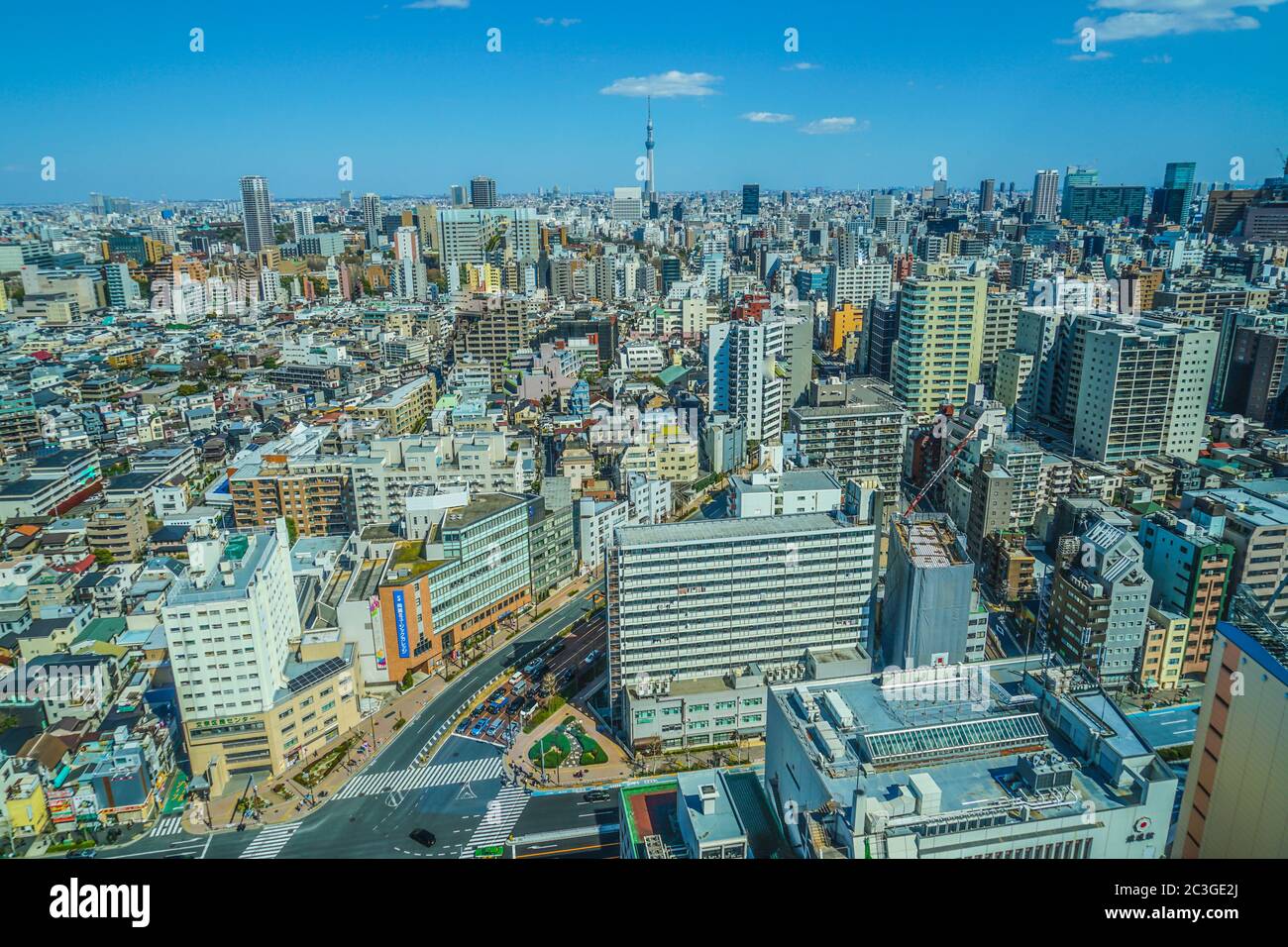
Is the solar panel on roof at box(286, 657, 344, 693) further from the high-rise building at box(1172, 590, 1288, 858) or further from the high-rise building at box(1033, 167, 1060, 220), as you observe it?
the high-rise building at box(1033, 167, 1060, 220)

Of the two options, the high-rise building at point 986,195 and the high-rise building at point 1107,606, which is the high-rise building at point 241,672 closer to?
the high-rise building at point 1107,606

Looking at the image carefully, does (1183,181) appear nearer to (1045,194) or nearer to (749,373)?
(1045,194)

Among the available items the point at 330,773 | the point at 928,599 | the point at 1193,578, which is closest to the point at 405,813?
the point at 330,773

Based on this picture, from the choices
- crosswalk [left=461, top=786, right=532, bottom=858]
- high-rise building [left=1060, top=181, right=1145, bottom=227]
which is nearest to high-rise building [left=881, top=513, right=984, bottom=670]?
crosswalk [left=461, top=786, right=532, bottom=858]

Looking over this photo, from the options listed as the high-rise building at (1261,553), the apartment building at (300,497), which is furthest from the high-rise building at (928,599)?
the apartment building at (300,497)

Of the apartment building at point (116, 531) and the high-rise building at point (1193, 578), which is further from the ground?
the high-rise building at point (1193, 578)

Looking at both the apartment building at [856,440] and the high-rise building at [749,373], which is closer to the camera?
the apartment building at [856,440]
